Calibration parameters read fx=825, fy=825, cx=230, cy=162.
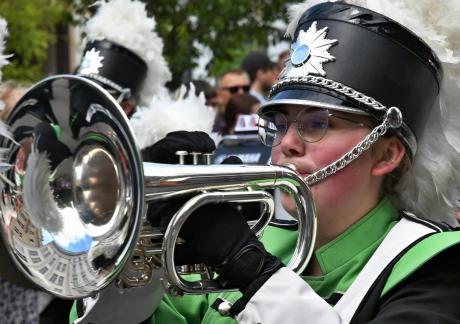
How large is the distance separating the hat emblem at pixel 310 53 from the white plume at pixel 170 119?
54.0 inches

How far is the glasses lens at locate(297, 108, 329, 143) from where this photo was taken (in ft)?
7.43

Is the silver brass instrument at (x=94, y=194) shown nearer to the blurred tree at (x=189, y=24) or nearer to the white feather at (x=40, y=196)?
the white feather at (x=40, y=196)

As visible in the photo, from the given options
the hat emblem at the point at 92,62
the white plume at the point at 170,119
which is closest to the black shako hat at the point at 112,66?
the hat emblem at the point at 92,62

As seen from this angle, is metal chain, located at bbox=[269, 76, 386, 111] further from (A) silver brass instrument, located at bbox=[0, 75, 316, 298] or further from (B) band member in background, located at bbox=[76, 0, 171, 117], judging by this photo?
(B) band member in background, located at bbox=[76, 0, 171, 117]

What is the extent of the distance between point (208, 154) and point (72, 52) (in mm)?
12361

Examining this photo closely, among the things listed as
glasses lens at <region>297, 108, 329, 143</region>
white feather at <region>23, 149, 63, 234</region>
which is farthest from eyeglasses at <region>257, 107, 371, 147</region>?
white feather at <region>23, 149, 63, 234</region>

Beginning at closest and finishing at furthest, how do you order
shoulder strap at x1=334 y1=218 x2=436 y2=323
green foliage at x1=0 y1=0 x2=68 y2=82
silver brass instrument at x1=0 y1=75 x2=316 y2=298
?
1. silver brass instrument at x1=0 y1=75 x2=316 y2=298
2. shoulder strap at x1=334 y1=218 x2=436 y2=323
3. green foliage at x1=0 y1=0 x2=68 y2=82

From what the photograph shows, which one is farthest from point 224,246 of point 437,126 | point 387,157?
point 437,126

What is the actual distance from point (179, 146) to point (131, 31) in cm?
244

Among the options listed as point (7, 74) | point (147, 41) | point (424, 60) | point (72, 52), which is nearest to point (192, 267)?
point (424, 60)

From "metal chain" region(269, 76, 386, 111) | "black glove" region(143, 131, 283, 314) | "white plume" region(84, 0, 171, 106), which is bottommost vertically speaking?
"white plume" region(84, 0, 171, 106)

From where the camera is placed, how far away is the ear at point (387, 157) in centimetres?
235

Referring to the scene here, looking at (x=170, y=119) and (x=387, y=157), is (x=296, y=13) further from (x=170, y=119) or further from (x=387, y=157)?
(x=170, y=119)

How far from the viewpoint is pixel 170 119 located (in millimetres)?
3922
